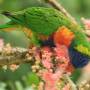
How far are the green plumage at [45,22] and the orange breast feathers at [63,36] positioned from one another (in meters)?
0.01

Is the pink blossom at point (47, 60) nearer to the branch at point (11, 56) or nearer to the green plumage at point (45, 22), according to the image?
the branch at point (11, 56)

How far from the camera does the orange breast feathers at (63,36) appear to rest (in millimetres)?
1549

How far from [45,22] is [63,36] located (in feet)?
0.29

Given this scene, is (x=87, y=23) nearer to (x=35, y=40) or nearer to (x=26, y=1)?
(x=35, y=40)

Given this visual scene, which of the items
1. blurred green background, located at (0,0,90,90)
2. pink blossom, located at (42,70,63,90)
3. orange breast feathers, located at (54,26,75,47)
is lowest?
blurred green background, located at (0,0,90,90)

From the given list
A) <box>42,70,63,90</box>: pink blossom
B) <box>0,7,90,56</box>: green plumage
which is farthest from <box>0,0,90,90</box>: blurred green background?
<box>42,70,63,90</box>: pink blossom

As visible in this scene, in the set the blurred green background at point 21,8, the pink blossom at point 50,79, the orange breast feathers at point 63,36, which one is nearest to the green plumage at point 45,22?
the orange breast feathers at point 63,36

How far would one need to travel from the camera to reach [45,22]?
1608 mm

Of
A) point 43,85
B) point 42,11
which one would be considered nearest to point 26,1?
point 42,11

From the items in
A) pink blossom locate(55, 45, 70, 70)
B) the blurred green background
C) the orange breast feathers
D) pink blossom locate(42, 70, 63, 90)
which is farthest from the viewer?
the blurred green background

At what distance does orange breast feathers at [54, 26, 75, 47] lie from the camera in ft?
5.08

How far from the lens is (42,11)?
1.62 meters

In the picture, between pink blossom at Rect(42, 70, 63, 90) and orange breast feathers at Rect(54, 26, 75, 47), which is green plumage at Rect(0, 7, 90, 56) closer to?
orange breast feathers at Rect(54, 26, 75, 47)

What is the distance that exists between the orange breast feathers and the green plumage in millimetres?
15
